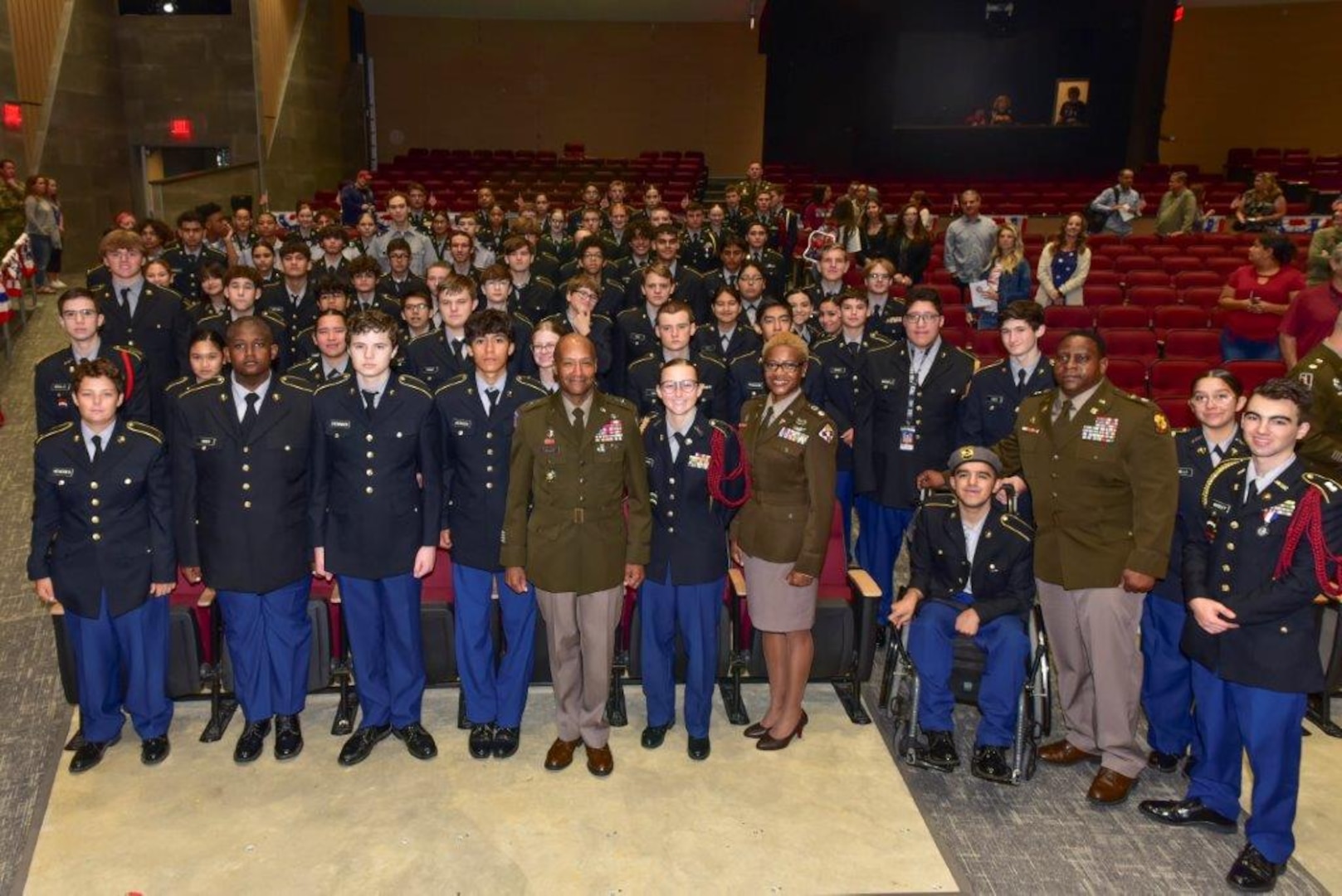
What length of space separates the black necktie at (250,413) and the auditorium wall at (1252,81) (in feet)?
63.5

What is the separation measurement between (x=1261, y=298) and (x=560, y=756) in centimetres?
527

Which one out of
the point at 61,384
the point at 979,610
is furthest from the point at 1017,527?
the point at 61,384

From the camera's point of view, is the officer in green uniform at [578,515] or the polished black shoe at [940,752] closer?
the officer in green uniform at [578,515]

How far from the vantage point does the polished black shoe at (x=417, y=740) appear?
12.6 feet

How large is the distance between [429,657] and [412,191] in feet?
20.9

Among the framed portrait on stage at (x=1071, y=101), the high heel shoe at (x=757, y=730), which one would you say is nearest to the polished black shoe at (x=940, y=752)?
the high heel shoe at (x=757, y=730)

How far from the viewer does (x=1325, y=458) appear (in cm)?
445

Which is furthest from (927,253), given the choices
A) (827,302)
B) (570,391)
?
(570,391)

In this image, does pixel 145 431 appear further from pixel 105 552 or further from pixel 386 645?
pixel 386 645

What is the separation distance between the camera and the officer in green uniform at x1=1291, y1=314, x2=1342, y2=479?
435 centimetres

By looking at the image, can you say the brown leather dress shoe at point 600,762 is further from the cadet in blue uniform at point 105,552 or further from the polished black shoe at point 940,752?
the cadet in blue uniform at point 105,552

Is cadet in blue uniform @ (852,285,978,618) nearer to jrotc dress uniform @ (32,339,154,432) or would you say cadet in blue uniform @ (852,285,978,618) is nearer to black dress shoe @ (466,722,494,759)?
black dress shoe @ (466,722,494,759)

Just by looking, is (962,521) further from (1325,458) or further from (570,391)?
(1325,458)

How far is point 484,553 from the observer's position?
380 cm
